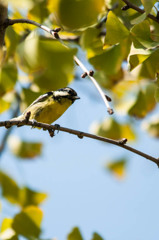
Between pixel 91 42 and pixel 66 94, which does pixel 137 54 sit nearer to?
pixel 91 42

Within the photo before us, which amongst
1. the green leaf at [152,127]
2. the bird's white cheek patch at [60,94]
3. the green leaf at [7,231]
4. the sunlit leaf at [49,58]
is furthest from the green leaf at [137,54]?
the bird's white cheek patch at [60,94]

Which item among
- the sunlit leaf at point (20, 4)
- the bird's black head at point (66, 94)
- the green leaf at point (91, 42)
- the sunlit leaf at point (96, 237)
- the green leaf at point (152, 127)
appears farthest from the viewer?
the bird's black head at point (66, 94)

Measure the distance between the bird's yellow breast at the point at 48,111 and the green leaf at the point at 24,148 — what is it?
27 centimetres

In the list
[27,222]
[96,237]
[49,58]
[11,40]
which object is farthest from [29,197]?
[49,58]

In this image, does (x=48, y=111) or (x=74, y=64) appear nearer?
(x=74, y=64)

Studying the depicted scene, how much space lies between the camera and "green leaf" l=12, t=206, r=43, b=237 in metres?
0.97

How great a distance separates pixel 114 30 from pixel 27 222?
52 cm

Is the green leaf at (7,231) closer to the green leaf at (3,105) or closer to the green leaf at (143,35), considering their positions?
the green leaf at (3,105)

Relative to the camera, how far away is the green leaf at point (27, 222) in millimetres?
967

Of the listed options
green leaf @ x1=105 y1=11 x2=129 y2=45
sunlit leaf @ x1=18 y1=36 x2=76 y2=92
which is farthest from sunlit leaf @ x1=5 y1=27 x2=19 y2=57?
sunlit leaf @ x1=18 y1=36 x2=76 y2=92

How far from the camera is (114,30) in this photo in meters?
0.85

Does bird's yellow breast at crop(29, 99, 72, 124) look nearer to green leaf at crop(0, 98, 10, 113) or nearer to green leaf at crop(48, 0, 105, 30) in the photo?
green leaf at crop(0, 98, 10, 113)

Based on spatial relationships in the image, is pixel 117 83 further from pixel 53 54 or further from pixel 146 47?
pixel 53 54

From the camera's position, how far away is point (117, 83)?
1438 millimetres
